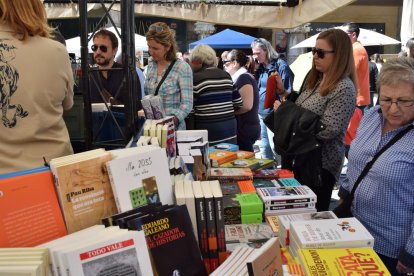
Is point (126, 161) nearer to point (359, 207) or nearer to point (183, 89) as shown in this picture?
point (359, 207)

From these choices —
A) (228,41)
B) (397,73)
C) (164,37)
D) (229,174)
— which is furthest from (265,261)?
(228,41)

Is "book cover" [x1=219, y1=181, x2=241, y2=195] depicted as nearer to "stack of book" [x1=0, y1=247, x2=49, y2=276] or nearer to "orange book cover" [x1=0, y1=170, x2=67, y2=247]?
"orange book cover" [x1=0, y1=170, x2=67, y2=247]

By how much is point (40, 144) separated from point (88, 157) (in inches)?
21.7

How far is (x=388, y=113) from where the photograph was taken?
6.47ft

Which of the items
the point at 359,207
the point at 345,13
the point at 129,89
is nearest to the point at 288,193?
the point at 359,207

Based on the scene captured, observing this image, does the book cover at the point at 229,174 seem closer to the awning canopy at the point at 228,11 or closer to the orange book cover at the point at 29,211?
the orange book cover at the point at 29,211

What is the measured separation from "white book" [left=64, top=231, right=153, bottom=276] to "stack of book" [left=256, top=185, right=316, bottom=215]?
3.32 feet

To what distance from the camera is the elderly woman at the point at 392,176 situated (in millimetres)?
1879

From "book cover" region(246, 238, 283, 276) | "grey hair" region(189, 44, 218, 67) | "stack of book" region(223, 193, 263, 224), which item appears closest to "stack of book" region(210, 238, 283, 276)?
"book cover" region(246, 238, 283, 276)

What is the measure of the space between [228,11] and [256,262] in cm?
432

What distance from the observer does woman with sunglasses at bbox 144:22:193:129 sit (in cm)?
334

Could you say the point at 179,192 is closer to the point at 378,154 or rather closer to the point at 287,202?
the point at 287,202

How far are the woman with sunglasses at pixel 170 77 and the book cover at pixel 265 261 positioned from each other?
7.24 ft

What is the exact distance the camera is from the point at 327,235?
1.53m
